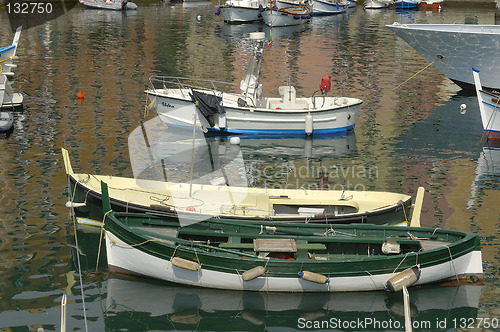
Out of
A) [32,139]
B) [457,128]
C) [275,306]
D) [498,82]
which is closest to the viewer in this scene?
[275,306]

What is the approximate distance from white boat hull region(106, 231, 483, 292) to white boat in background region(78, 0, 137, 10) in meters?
73.0

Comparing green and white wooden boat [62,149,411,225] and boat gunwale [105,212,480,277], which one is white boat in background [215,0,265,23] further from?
boat gunwale [105,212,480,277]

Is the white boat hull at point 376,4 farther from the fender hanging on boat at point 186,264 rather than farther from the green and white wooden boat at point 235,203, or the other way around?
the fender hanging on boat at point 186,264

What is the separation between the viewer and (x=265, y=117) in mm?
30500

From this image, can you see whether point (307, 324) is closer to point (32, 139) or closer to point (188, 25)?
point (32, 139)

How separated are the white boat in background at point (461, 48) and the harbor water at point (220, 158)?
1.63m

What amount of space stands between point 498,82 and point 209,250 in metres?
27.5

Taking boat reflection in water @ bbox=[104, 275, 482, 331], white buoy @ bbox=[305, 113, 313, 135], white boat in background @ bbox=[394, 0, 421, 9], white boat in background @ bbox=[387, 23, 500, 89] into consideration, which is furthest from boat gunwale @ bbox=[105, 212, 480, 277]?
→ white boat in background @ bbox=[394, 0, 421, 9]

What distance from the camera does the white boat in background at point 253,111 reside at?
30.3 m

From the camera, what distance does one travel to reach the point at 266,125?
30.8 meters

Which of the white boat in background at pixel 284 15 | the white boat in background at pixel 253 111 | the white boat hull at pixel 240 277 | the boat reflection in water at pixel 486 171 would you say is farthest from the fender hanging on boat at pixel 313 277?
the white boat in background at pixel 284 15

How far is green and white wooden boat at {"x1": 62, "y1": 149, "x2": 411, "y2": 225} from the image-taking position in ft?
62.3

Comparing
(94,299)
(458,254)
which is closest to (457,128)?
(458,254)

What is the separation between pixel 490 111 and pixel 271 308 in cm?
1882
